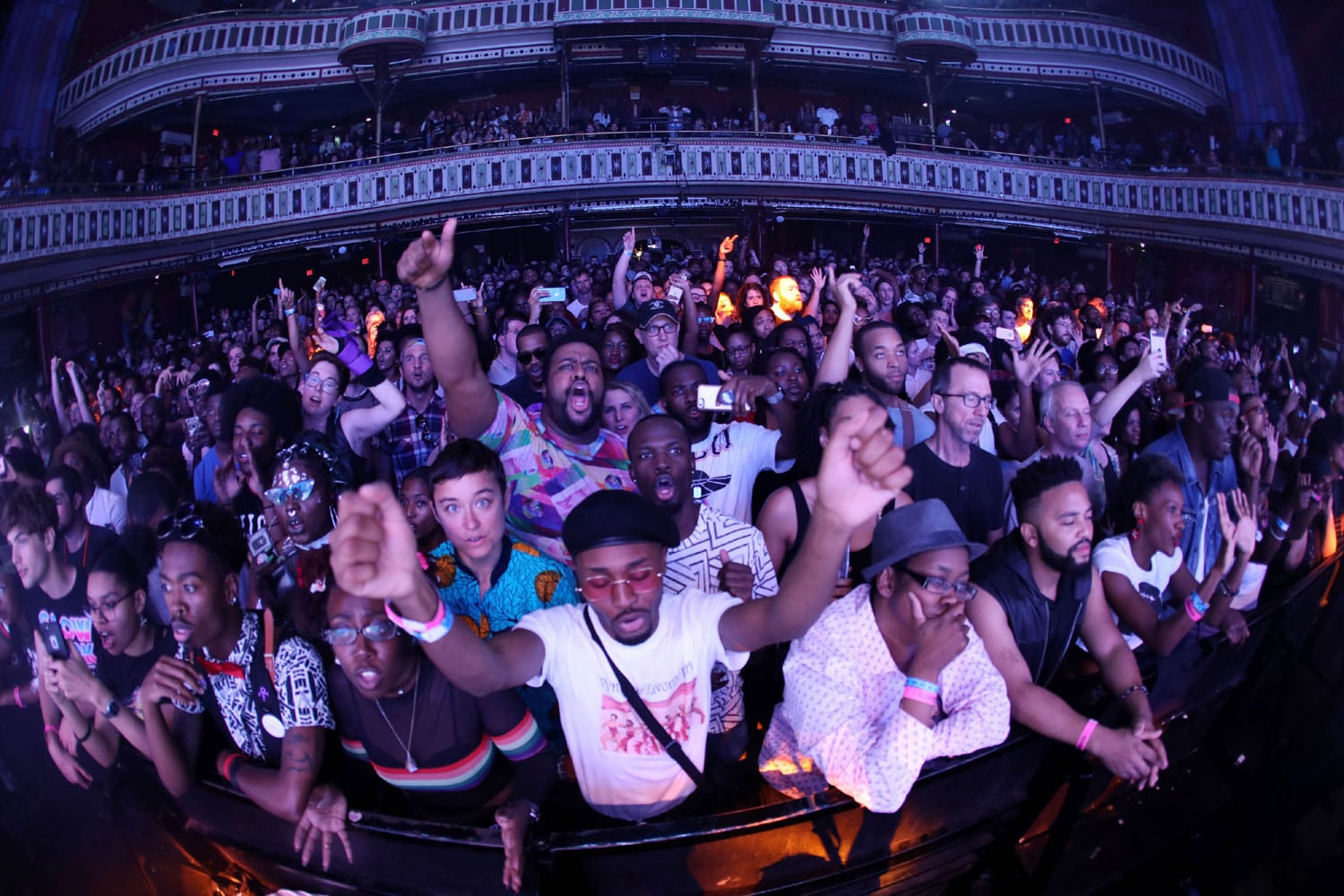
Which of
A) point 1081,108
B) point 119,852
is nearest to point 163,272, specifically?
point 119,852

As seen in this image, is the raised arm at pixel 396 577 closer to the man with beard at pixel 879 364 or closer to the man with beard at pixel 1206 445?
the man with beard at pixel 879 364

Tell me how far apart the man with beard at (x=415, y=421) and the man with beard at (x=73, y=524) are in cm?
124

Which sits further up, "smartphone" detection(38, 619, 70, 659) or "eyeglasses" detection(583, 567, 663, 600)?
"eyeglasses" detection(583, 567, 663, 600)

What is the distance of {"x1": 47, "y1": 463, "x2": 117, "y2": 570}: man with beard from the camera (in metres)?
3.57

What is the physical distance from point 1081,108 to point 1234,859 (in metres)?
17.0

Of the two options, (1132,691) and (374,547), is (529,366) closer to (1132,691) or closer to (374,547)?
(374,547)

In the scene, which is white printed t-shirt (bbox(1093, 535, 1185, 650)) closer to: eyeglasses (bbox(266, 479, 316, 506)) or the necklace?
the necklace

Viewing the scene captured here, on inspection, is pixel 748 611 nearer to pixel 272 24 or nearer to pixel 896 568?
pixel 896 568

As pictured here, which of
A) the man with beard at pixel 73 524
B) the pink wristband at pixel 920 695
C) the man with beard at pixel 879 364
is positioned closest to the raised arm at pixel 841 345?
the man with beard at pixel 879 364

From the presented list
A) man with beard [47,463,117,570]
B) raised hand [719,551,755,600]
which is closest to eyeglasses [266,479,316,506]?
man with beard [47,463,117,570]

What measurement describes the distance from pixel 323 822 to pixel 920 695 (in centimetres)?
155

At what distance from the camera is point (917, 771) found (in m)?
2.23

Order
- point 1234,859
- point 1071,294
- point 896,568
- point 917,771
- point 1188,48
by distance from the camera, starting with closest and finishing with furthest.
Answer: point 917,771
point 896,568
point 1234,859
point 1188,48
point 1071,294

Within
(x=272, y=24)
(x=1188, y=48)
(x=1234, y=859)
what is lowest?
(x=1234, y=859)
